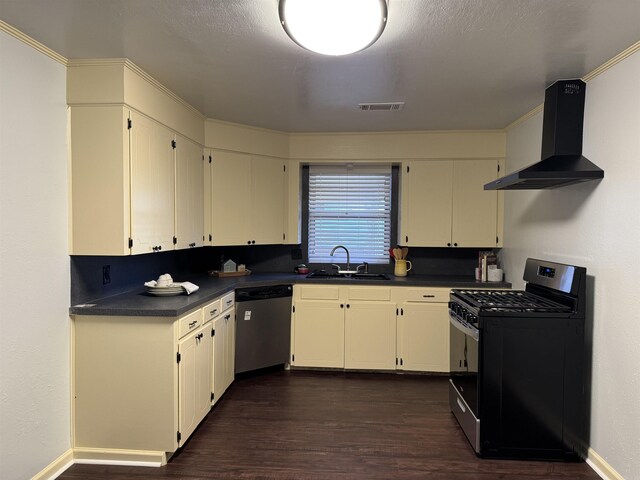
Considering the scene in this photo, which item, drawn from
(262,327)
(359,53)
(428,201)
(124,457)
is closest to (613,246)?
(359,53)

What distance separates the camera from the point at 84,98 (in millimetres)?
2297

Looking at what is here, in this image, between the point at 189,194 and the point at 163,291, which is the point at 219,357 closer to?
the point at 163,291

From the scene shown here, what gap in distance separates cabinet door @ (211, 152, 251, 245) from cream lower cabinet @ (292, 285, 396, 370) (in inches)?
31.3

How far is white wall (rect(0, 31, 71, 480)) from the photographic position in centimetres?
190

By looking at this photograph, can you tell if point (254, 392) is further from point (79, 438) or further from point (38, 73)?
point (38, 73)

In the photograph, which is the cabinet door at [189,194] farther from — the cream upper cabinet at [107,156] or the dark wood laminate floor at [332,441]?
the dark wood laminate floor at [332,441]

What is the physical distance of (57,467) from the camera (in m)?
2.20

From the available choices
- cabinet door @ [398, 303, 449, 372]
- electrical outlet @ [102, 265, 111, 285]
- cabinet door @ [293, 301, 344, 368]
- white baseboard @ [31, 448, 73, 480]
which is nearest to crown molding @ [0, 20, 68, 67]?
electrical outlet @ [102, 265, 111, 285]

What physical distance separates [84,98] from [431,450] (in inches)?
120

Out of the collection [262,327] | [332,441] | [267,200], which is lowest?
[332,441]

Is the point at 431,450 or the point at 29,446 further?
the point at 431,450

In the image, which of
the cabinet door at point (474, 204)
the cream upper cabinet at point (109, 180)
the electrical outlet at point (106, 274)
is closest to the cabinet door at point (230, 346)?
the electrical outlet at point (106, 274)

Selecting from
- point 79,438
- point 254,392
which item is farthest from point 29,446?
point 254,392

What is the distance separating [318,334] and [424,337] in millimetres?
1014
